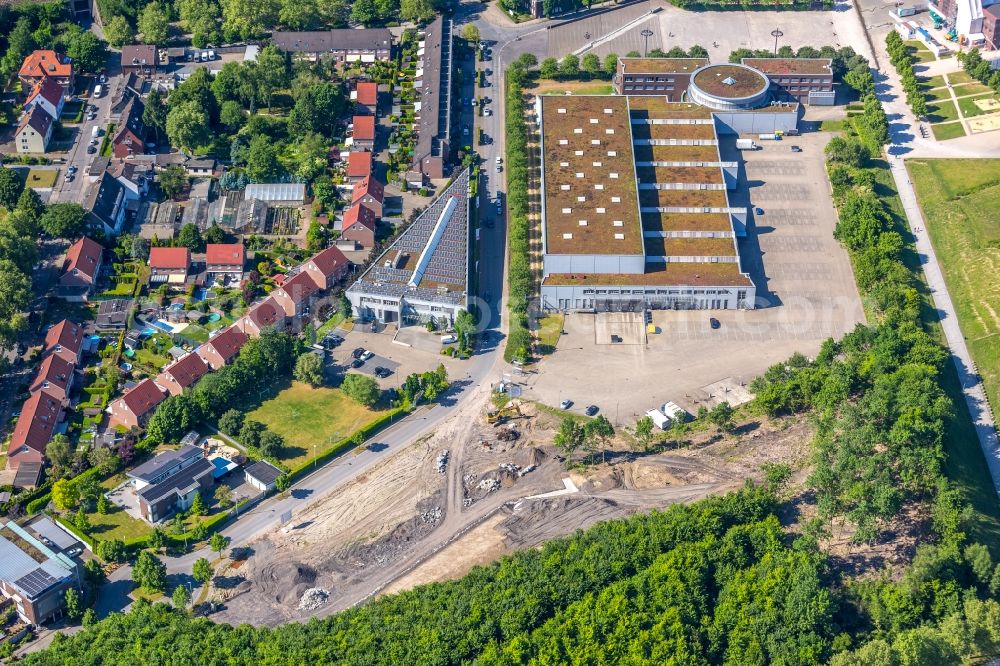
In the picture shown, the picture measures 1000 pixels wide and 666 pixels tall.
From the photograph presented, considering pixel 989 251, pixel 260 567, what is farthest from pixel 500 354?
pixel 989 251

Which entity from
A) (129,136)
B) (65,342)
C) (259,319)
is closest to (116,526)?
(65,342)

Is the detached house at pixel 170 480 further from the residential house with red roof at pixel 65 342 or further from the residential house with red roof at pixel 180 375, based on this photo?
the residential house with red roof at pixel 65 342

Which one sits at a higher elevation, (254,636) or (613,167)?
(613,167)

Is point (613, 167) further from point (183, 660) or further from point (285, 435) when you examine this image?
point (183, 660)

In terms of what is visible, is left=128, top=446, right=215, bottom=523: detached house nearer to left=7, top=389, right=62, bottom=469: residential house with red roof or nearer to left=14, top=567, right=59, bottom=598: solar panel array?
left=7, top=389, right=62, bottom=469: residential house with red roof

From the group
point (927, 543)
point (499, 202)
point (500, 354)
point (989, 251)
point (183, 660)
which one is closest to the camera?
point (183, 660)

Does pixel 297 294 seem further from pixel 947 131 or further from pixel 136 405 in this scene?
pixel 947 131

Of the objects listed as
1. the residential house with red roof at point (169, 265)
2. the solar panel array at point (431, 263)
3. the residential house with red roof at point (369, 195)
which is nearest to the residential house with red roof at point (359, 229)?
the residential house with red roof at point (369, 195)
